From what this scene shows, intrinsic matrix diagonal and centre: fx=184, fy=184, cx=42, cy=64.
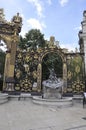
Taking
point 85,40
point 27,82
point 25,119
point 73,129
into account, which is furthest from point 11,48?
point 73,129

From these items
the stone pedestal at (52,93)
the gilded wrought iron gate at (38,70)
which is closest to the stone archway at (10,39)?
the gilded wrought iron gate at (38,70)

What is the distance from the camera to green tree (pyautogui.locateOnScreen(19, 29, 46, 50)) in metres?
20.2

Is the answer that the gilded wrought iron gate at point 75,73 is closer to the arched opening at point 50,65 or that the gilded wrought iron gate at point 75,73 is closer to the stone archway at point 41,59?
the stone archway at point 41,59

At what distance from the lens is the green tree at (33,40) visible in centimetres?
2025

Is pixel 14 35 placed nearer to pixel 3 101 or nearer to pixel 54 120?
pixel 3 101

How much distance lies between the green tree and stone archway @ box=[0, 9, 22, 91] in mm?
8501

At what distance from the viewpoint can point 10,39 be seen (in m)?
11.3

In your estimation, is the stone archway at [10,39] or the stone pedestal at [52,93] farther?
the stone archway at [10,39]

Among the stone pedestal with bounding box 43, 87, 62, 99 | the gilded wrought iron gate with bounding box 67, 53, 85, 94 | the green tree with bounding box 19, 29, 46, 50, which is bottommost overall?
the stone pedestal with bounding box 43, 87, 62, 99

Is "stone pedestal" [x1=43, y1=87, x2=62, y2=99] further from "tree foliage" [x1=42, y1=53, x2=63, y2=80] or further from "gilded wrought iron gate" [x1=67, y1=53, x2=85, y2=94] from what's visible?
"tree foliage" [x1=42, y1=53, x2=63, y2=80]

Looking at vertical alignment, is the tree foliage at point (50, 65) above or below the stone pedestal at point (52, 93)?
above

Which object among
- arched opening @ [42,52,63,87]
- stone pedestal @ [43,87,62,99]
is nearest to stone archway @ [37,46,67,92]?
stone pedestal @ [43,87,62,99]

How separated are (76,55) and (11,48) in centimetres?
395

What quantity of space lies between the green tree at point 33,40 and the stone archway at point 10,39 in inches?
335
